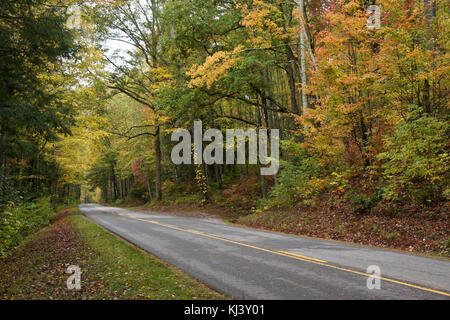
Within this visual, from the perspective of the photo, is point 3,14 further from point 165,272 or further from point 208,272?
point 208,272

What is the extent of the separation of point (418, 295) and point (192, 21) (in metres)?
15.5

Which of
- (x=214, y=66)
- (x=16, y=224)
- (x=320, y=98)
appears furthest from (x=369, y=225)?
(x=16, y=224)

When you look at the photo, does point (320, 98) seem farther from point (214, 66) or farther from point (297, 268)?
point (297, 268)

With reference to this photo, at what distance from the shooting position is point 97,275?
622 cm

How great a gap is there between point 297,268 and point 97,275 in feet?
14.0

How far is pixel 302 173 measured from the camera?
1483 centimetres

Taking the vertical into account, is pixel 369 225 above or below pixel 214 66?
below

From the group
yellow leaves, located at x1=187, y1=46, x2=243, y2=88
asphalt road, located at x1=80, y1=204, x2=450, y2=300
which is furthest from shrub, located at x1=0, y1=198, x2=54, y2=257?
yellow leaves, located at x1=187, y1=46, x2=243, y2=88

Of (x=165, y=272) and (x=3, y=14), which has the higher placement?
(x=3, y=14)

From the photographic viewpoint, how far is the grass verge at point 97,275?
513 cm

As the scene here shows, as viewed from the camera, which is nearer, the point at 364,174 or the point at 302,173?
the point at 364,174

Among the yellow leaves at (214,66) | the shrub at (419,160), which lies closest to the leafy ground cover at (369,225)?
the shrub at (419,160)

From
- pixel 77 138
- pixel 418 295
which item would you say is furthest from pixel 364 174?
pixel 77 138
